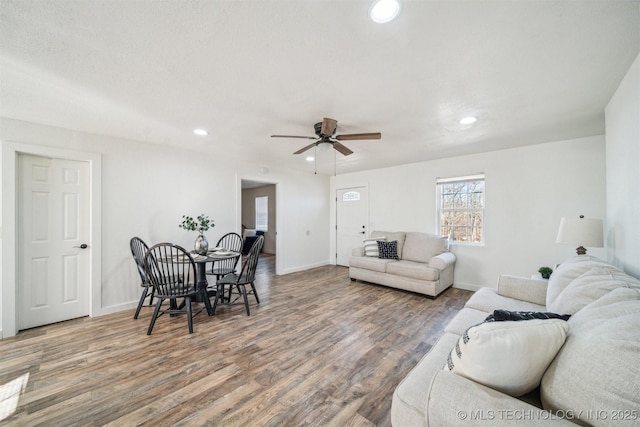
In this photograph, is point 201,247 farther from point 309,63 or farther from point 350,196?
point 350,196

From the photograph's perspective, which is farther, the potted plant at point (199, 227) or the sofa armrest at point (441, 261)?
the sofa armrest at point (441, 261)

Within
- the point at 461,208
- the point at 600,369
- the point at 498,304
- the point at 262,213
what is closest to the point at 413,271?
the point at 461,208

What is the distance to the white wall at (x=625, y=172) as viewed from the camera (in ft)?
5.45

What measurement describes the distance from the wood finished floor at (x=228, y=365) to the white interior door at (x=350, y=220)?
256 cm

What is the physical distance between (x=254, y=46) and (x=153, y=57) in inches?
28.4

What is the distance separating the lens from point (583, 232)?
2291 mm

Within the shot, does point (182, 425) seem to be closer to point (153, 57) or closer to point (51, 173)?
point (153, 57)

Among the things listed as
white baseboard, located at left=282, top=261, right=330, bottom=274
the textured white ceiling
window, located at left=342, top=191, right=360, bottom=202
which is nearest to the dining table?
Result: the textured white ceiling

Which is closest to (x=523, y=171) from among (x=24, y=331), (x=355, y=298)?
(x=355, y=298)

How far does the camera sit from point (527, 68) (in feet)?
5.69

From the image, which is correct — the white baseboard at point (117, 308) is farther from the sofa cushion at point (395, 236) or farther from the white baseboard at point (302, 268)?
the sofa cushion at point (395, 236)

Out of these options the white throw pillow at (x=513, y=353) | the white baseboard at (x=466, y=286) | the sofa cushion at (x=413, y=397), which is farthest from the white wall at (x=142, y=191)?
the white baseboard at (x=466, y=286)

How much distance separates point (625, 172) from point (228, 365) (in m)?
3.55

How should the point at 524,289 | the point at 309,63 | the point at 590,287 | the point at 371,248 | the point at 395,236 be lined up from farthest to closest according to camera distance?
the point at 395,236 < the point at 371,248 < the point at 524,289 < the point at 309,63 < the point at 590,287
